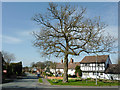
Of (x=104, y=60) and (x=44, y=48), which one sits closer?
(x=44, y=48)

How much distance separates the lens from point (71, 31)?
21.2 metres

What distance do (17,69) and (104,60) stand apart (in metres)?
26.2

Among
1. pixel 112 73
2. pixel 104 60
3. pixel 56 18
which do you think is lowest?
pixel 112 73

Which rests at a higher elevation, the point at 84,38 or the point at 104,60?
the point at 84,38

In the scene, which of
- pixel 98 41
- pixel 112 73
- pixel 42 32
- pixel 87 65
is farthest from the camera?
pixel 87 65

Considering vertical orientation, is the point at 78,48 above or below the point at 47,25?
below

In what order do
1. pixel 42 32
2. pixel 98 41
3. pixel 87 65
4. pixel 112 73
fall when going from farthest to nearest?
pixel 87 65, pixel 112 73, pixel 42 32, pixel 98 41

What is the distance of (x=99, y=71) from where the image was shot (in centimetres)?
4203

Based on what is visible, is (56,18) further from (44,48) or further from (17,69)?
(17,69)

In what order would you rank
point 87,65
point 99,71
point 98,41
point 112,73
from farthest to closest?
point 87,65 < point 99,71 < point 112,73 < point 98,41

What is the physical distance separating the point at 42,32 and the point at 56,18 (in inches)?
116

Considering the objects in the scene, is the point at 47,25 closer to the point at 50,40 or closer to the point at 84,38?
the point at 50,40

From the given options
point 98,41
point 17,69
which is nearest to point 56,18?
point 98,41

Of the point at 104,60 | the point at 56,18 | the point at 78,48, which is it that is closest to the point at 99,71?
the point at 104,60
